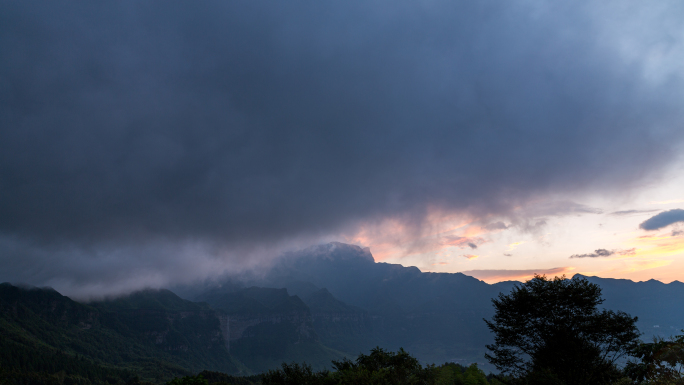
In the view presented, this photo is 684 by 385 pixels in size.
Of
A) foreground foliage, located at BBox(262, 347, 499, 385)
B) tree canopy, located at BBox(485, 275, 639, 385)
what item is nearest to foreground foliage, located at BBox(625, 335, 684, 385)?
tree canopy, located at BBox(485, 275, 639, 385)

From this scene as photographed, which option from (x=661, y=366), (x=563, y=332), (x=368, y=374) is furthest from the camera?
(x=563, y=332)

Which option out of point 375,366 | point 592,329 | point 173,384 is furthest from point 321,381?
point 592,329

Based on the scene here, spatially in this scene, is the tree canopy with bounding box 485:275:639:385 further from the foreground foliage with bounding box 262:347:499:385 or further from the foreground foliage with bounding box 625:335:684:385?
the foreground foliage with bounding box 262:347:499:385

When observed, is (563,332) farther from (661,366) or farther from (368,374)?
(368,374)

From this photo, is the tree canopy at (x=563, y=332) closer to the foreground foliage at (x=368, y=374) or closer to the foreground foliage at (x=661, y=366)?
the foreground foliage at (x=661, y=366)

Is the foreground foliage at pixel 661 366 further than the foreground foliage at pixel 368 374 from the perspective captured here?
No

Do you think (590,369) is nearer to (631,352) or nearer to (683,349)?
(631,352)

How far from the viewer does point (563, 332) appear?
51.6 meters

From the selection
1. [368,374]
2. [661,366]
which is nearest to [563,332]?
[661,366]

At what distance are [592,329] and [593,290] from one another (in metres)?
5.76

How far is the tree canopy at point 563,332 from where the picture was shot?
158ft

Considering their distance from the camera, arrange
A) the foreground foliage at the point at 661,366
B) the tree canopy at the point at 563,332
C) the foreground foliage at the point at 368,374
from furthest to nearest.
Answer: the tree canopy at the point at 563,332
the foreground foliage at the point at 368,374
the foreground foliage at the point at 661,366

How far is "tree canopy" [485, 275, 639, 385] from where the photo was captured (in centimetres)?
4816

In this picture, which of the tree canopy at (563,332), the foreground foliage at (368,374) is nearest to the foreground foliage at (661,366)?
the tree canopy at (563,332)
